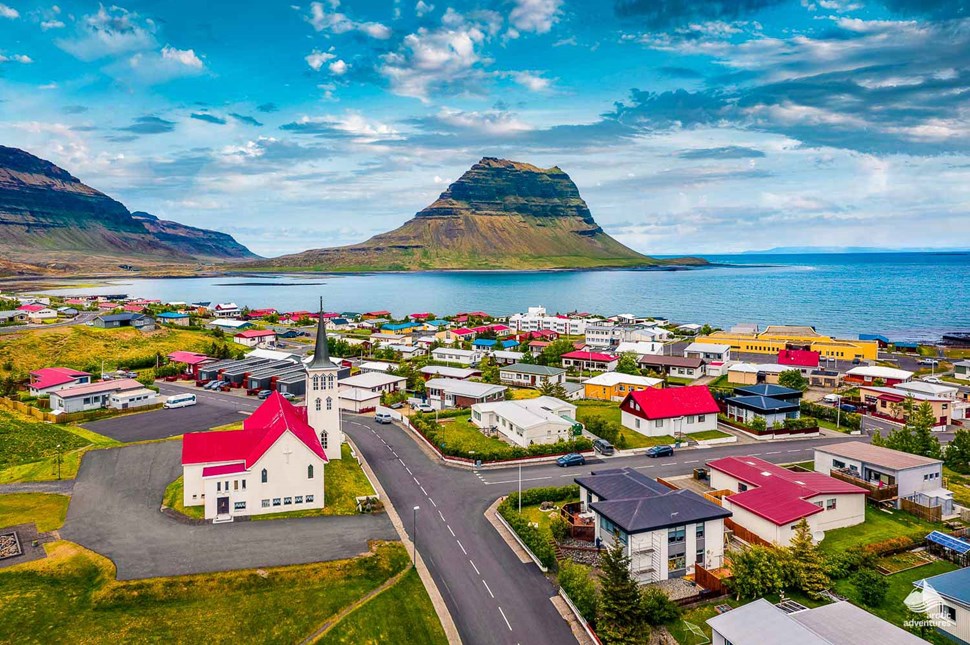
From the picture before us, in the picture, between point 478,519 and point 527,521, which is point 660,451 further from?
point 478,519

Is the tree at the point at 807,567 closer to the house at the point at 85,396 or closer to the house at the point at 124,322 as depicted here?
the house at the point at 85,396

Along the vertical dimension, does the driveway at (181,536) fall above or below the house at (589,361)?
below

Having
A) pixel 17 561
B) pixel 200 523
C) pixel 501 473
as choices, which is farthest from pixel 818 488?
pixel 17 561

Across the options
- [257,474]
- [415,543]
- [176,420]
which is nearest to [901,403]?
[415,543]

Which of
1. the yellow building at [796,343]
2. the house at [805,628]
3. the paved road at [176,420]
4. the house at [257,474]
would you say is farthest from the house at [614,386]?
the house at [805,628]

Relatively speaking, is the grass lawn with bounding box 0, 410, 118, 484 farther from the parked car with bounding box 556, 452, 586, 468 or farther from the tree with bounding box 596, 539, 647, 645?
the tree with bounding box 596, 539, 647, 645

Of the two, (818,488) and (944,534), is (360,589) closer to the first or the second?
(818,488)

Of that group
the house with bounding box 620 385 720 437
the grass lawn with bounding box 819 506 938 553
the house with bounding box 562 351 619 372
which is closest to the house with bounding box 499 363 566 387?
the house with bounding box 562 351 619 372
